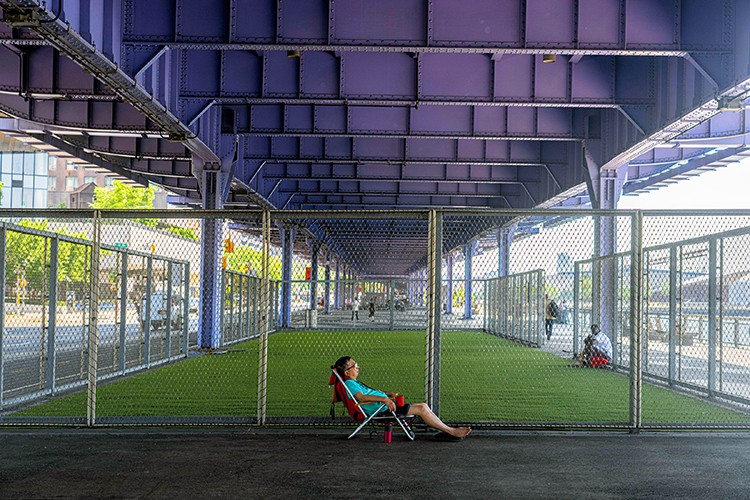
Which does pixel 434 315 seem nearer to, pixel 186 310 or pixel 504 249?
pixel 186 310

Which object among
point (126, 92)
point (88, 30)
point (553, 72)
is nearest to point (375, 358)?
point (553, 72)

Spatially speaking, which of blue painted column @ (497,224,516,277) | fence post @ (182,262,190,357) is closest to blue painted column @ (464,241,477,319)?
blue painted column @ (497,224,516,277)

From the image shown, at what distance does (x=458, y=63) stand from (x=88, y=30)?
364 inches

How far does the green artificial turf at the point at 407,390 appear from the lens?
12.7m

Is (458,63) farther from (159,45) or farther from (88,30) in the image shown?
(88,30)

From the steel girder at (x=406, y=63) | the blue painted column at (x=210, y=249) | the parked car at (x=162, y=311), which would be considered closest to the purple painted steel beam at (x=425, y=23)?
the steel girder at (x=406, y=63)

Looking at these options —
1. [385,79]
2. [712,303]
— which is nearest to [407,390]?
[712,303]

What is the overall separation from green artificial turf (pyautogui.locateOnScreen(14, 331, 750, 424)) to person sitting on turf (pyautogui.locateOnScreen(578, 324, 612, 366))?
1.66ft

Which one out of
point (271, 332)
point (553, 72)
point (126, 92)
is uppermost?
point (553, 72)

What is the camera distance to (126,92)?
53.5ft

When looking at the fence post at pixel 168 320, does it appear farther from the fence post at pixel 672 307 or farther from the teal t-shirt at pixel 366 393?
the teal t-shirt at pixel 366 393

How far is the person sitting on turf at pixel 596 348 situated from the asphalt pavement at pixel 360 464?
9.99 m

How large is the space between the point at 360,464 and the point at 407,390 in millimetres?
7308

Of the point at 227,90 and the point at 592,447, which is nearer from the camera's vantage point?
the point at 592,447
